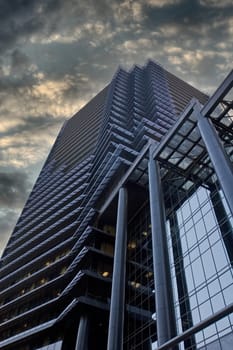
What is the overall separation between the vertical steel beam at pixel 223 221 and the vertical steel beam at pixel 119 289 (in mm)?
12444

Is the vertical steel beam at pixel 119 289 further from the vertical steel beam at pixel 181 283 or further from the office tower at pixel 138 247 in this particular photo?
the vertical steel beam at pixel 181 283

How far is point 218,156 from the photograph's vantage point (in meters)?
30.1

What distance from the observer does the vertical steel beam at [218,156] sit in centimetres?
2677

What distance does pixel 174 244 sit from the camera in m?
36.2

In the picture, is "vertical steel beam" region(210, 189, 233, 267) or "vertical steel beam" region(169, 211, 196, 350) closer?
"vertical steel beam" region(169, 211, 196, 350)

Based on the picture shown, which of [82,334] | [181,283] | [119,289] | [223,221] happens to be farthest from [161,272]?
[82,334]

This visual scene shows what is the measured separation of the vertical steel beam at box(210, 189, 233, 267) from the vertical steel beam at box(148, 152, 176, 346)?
5534mm

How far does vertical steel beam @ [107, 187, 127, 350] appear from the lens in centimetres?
3338

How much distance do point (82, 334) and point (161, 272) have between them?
14.9 meters

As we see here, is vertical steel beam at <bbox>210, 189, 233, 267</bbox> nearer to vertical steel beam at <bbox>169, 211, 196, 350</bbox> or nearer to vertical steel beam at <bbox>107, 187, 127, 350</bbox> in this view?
vertical steel beam at <bbox>169, 211, 196, 350</bbox>

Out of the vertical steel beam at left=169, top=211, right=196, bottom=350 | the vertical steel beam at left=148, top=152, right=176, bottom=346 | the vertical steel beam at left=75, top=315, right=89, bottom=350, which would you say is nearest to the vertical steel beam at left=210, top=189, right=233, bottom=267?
the vertical steel beam at left=169, top=211, right=196, bottom=350

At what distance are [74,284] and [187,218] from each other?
58.4ft

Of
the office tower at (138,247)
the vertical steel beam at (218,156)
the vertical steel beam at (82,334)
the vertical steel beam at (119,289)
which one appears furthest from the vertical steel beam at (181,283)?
the vertical steel beam at (82,334)

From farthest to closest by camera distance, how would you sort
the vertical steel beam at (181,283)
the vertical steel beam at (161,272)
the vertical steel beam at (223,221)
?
the vertical steel beam at (223,221)
the vertical steel beam at (181,283)
the vertical steel beam at (161,272)
